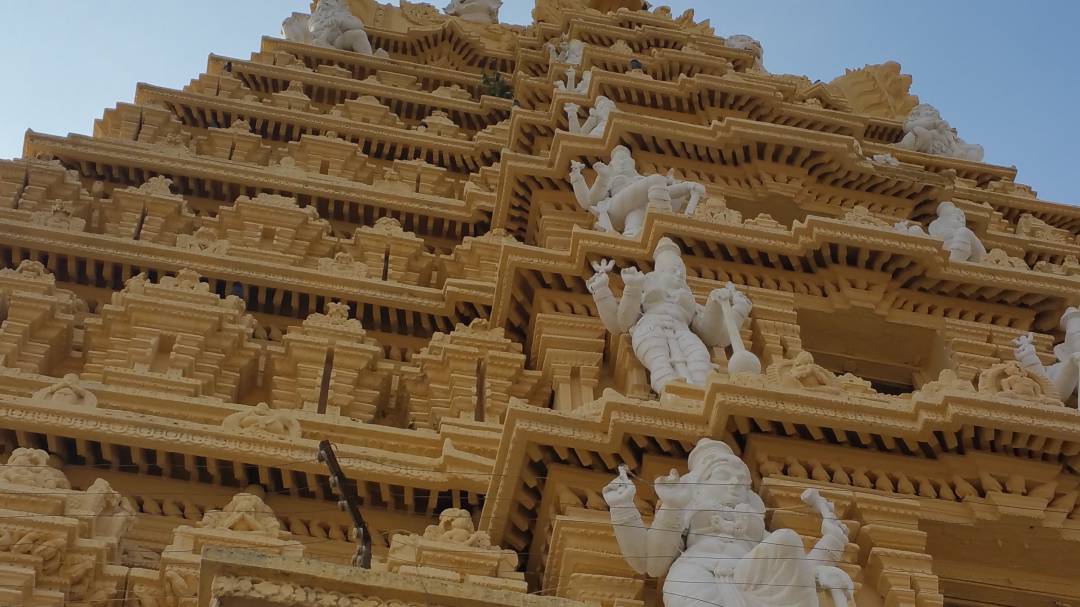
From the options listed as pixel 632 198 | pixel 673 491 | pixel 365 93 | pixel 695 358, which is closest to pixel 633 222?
pixel 632 198

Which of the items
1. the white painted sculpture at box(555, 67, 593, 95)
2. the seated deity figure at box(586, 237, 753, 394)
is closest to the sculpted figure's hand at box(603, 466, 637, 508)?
the seated deity figure at box(586, 237, 753, 394)

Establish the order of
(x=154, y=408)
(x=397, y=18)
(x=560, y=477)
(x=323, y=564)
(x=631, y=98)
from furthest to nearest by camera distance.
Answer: (x=397, y=18) < (x=631, y=98) < (x=154, y=408) < (x=560, y=477) < (x=323, y=564)

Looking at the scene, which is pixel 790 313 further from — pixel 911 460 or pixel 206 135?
pixel 206 135

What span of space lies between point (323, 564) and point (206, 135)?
1852 centimetres

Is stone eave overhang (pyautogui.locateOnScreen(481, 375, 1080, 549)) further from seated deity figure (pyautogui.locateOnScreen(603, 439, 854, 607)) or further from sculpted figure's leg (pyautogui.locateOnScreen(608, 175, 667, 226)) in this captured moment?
sculpted figure's leg (pyautogui.locateOnScreen(608, 175, 667, 226))

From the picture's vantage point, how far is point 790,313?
1950 centimetres

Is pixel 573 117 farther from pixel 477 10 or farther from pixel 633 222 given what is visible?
pixel 477 10

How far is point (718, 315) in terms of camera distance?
57.6ft

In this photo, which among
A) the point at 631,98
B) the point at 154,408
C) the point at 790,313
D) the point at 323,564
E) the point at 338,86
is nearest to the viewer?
the point at 323,564

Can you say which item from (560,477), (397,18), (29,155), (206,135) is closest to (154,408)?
(560,477)

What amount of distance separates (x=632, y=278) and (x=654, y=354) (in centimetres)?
100

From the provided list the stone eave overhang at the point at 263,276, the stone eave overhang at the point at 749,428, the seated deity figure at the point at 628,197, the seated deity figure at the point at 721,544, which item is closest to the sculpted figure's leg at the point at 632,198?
the seated deity figure at the point at 628,197

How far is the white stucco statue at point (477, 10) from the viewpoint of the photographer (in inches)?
1565

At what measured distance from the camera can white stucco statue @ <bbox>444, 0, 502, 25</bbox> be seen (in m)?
39.8
